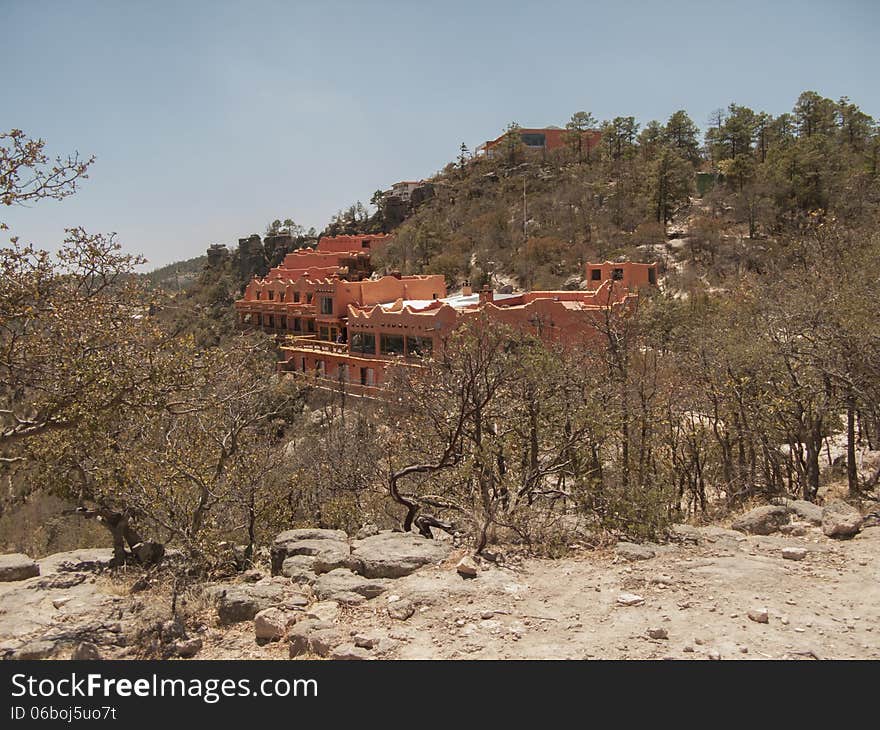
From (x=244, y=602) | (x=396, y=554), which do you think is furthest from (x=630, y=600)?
(x=244, y=602)

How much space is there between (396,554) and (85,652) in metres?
3.33

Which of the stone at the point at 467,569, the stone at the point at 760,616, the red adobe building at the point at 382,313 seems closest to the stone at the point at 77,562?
the stone at the point at 467,569

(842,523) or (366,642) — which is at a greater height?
(842,523)

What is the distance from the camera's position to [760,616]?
534 centimetres

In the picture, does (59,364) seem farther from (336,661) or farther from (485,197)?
(485,197)

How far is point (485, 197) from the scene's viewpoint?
65.6 m

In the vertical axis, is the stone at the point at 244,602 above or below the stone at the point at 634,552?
below

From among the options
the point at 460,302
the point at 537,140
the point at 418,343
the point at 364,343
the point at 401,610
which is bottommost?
the point at 401,610

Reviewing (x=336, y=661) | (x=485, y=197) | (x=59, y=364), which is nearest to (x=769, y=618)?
(x=336, y=661)

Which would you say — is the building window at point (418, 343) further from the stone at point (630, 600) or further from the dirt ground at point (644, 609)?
Answer: the stone at point (630, 600)

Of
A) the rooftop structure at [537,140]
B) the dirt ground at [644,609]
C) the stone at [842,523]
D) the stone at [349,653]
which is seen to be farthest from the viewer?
the rooftop structure at [537,140]

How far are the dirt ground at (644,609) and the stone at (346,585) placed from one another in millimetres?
180

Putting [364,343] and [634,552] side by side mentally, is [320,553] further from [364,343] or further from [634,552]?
[364,343]

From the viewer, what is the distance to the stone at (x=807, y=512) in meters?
8.23
